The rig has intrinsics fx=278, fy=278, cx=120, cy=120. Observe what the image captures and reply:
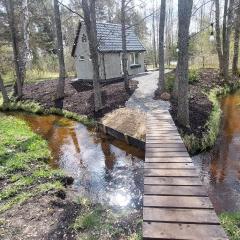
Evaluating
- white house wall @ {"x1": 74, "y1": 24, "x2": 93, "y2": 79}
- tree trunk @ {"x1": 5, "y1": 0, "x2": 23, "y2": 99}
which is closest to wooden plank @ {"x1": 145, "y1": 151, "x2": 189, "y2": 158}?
tree trunk @ {"x1": 5, "y1": 0, "x2": 23, "y2": 99}

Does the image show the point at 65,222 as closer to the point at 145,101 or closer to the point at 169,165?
the point at 169,165

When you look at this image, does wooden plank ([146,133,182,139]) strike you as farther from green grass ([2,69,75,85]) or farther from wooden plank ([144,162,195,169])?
green grass ([2,69,75,85])

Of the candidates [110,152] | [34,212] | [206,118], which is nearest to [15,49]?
[110,152]

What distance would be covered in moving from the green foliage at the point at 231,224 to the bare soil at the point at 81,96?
769 centimetres

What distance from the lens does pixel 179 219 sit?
3.35 metres

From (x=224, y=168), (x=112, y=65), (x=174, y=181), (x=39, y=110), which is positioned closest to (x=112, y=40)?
(x=112, y=65)

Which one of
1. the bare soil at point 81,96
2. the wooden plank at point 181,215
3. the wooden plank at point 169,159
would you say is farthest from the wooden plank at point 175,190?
the bare soil at point 81,96

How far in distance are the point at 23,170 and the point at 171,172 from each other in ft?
13.3

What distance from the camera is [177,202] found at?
3.75 m

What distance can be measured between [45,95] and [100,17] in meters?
24.1

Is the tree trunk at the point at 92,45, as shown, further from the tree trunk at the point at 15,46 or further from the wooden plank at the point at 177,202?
the wooden plank at the point at 177,202

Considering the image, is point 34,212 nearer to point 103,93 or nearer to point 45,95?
point 103,93

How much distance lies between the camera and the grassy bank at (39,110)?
38.9ft

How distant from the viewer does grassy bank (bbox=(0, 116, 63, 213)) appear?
19.1ft
